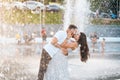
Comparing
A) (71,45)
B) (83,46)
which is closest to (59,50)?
(71,45)

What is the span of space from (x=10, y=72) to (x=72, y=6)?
13.4 metres

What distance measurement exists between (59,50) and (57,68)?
291mm

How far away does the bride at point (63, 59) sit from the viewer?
278 inches

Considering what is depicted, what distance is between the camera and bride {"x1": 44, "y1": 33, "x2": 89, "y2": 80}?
7.06 m

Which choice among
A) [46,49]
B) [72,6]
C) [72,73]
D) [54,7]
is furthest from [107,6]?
[46,49]

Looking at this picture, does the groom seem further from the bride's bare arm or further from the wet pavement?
the wet pavement

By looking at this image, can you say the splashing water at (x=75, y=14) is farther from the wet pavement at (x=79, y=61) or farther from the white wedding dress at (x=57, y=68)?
the white wedding dress at (x=57, y=68)

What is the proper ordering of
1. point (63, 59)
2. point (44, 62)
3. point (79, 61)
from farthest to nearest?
point (79, 61) < point (63, 59) < point (44, 62)

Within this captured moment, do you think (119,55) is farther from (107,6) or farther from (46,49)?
(107,6)

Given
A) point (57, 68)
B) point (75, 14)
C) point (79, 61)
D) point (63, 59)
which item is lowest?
point (79, 61)

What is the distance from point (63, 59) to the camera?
7180 mm

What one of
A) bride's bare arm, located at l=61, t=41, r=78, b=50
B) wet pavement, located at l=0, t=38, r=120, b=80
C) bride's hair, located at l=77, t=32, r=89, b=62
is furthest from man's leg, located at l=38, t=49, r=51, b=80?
wet pavement, located at l=0, t=38, r=120, b=80

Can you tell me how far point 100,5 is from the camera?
1601 inches

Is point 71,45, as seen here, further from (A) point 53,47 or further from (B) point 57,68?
(B) point 57,68
